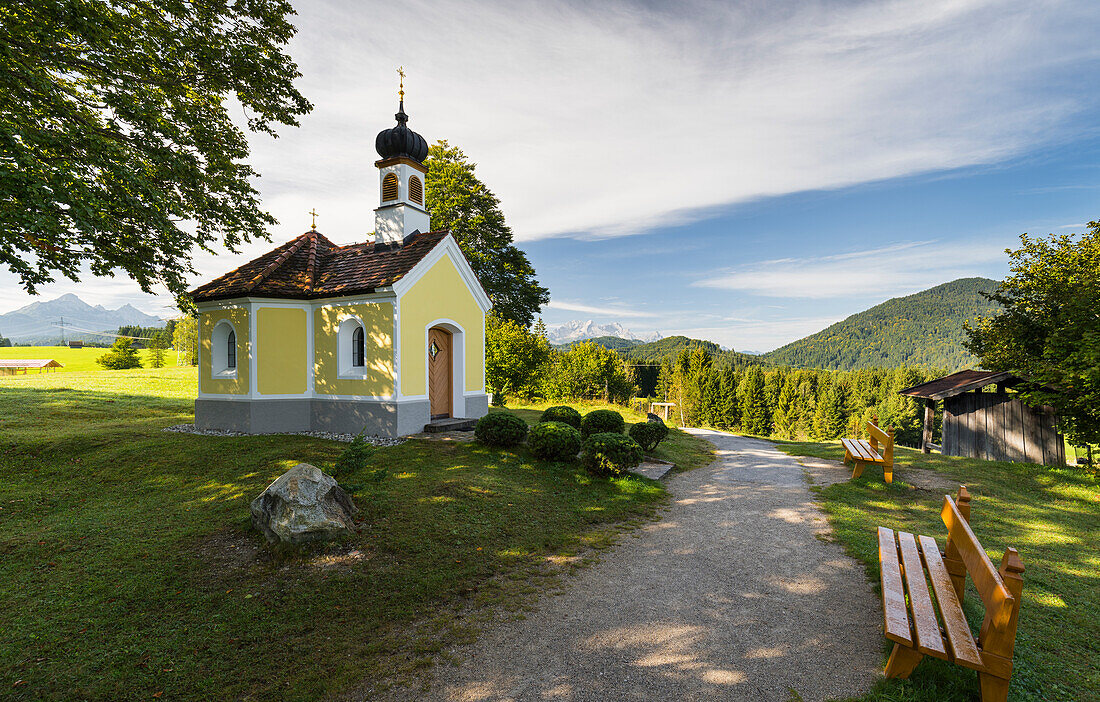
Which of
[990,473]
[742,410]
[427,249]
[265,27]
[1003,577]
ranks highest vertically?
[265,27]

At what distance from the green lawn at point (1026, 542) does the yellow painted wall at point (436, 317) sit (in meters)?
10.0

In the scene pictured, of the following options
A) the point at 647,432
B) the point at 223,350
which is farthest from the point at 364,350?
the point at 647,432

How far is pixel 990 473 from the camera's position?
11070 millimetres

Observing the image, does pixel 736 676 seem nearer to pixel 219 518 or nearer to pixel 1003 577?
pixel 1003 577

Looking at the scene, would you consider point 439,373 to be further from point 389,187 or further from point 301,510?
point 301,510

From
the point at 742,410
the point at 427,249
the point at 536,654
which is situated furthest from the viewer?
the point at 742,410

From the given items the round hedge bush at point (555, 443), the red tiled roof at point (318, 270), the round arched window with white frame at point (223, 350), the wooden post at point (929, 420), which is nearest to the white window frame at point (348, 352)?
the red tiled roof at point (318, 270)

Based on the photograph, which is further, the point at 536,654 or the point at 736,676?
the point at 536,654

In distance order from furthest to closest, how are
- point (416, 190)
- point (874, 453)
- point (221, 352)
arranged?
point (416, 190) → point (221, 352) → point (874, 453)

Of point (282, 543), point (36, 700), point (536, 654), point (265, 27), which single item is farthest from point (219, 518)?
point (265, 27)

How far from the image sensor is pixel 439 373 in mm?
14234

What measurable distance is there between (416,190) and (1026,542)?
16041mm


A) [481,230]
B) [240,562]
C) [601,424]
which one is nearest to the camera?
[240,562]

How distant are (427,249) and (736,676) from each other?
12.0 meters
